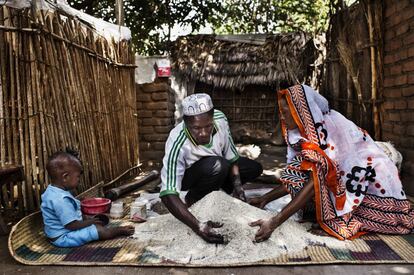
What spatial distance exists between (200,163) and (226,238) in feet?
2.44

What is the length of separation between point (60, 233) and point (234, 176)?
142 cm

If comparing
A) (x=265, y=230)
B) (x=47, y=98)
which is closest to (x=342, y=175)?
(x=265, y=230)

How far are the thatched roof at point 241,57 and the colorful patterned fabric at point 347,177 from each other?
4.61 metres

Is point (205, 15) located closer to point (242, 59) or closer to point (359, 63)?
point (242, 59)

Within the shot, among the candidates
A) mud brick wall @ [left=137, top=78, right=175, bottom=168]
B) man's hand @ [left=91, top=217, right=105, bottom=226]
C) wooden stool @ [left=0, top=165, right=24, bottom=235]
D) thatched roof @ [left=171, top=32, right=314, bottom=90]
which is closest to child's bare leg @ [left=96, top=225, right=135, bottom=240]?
man's hand @ [left=91, top=217, right=105, bottom=226]

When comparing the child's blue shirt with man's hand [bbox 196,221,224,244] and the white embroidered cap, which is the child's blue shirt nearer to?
man's hand [bbox 196,221,224,244]

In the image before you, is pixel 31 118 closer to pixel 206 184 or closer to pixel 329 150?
pixel 206 184

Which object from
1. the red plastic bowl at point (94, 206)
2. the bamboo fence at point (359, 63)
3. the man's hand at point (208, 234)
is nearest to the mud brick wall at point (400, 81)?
the bamboo fence at point (359, 63)

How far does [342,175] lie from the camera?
102 inches

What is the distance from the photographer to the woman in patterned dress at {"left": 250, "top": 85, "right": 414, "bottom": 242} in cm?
249

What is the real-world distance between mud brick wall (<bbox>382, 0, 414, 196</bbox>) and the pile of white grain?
1813 millimetres

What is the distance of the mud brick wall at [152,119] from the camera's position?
6191mm

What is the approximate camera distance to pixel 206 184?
309 cm

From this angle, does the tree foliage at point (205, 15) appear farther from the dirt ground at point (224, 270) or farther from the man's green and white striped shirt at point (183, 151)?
the dirt ground at point (224, 270)
